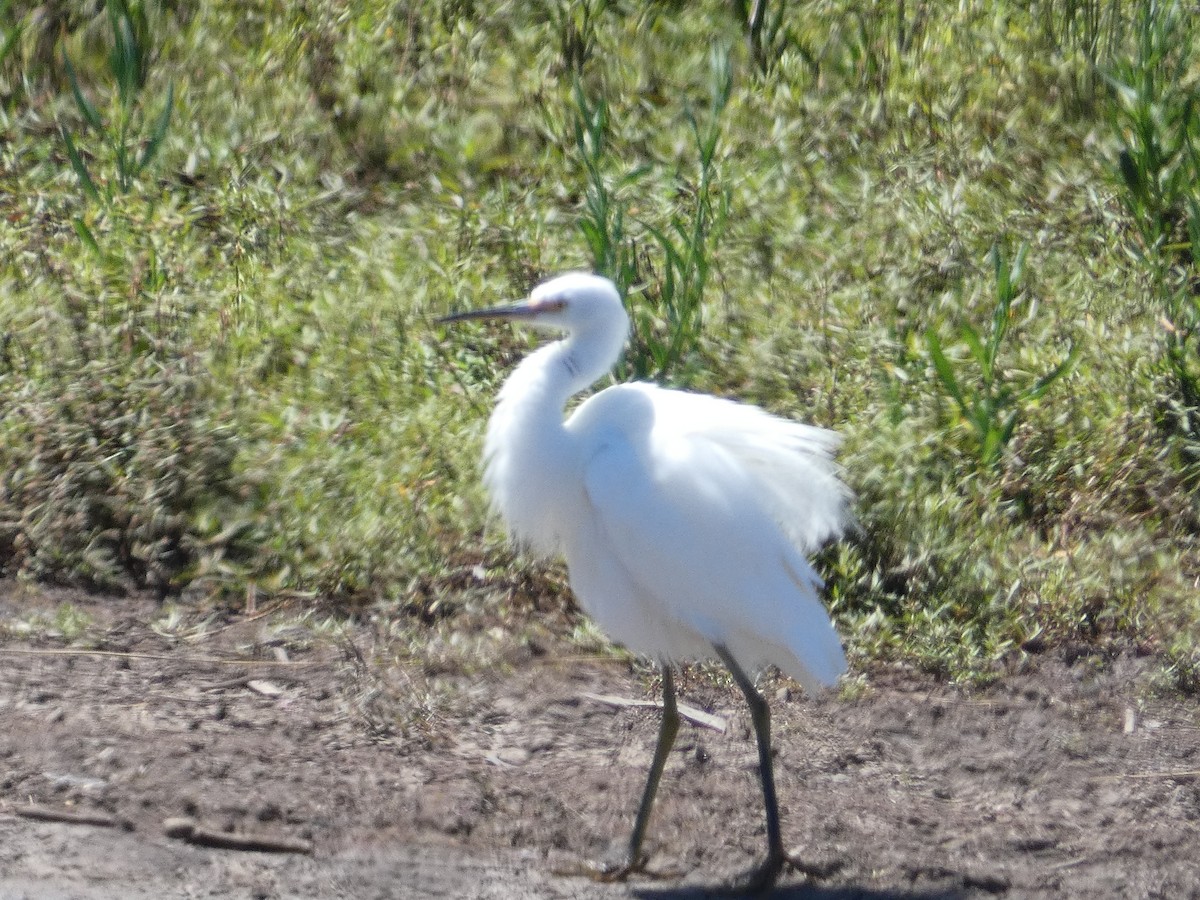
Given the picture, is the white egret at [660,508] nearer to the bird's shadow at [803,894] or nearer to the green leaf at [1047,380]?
the bird's shadow at [803,894]

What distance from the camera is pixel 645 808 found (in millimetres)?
2996

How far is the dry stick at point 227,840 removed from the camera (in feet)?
9.34

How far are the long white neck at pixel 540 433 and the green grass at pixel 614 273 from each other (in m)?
0.92

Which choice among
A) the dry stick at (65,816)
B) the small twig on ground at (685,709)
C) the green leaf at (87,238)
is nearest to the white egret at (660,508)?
the small twig on ground at (685,709)

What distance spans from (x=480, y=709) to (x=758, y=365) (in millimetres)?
1620

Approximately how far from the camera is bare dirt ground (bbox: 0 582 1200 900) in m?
2.85

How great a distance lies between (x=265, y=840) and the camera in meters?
2.87

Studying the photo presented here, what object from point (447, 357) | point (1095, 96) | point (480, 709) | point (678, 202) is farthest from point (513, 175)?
point (480, 709)

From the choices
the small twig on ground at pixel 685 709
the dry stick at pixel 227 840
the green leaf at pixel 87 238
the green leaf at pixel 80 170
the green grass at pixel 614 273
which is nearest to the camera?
the dry stick at pixel 227 840

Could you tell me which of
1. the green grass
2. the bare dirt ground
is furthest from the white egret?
the green grass

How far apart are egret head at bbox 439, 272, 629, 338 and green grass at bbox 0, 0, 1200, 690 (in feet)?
3.32

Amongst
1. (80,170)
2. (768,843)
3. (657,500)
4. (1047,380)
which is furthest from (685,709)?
(80,170)

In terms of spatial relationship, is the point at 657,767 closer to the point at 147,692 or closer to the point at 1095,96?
the point at 147,692

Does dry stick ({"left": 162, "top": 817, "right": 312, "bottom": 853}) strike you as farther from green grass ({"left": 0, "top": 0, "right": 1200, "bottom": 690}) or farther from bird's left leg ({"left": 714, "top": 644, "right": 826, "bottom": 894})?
green grass ({"left": 0, "top": 0, "right": 1200, "bottom": 690})
